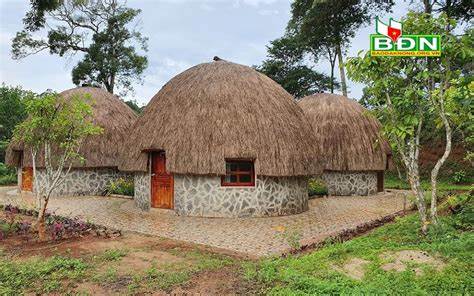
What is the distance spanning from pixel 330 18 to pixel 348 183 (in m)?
13.6

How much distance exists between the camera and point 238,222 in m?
12.5

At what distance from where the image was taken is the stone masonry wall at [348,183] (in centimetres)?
1964

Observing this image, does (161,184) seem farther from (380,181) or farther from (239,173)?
(380,181)

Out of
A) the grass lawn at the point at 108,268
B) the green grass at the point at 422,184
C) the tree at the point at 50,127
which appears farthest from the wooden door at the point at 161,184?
the green grass at the point at 422,184

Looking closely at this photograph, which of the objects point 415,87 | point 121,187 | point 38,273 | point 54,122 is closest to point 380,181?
point 415,87

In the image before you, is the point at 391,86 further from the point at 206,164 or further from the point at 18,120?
the point at 18,120

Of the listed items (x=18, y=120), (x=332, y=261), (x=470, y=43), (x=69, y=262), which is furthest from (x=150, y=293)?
(x=18, y=120)

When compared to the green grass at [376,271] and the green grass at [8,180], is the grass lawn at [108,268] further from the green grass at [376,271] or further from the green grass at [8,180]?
the green grass at [8,180]

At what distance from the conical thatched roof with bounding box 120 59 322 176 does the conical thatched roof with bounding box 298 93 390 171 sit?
4489mm

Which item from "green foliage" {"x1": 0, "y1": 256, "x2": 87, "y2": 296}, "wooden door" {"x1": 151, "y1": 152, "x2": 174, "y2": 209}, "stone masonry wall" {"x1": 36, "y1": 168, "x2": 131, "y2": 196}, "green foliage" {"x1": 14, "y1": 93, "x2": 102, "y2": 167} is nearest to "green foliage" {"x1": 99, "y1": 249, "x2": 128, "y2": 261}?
"green foliage" {"x1": 0, "y1": 256, "x2": 87, "y2": 296}

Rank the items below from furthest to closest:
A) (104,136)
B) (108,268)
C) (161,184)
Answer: (104,136) → (161,184) → (108,268)

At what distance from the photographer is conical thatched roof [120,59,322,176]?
13.1 m

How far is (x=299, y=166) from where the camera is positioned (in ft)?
44.7

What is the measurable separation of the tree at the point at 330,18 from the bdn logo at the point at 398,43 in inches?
658
